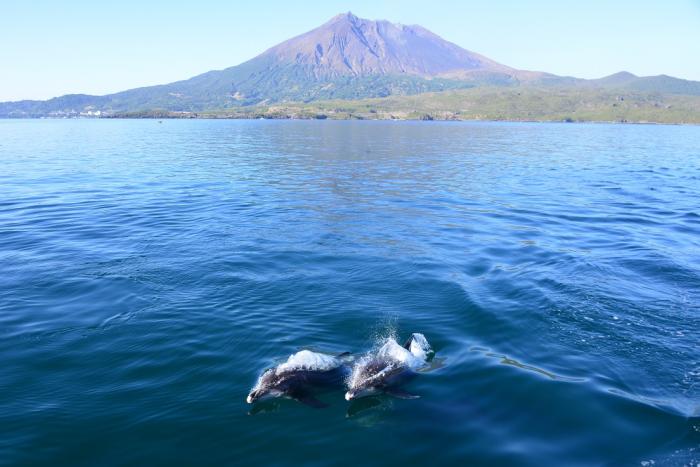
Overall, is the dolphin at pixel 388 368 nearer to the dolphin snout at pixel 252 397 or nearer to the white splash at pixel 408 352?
the white splash at pixel 408 352

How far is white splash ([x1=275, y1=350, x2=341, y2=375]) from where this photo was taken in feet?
38.6

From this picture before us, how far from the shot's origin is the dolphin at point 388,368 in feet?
37.6

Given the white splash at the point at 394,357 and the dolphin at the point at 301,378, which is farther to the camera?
the white splash at the point at 394,357

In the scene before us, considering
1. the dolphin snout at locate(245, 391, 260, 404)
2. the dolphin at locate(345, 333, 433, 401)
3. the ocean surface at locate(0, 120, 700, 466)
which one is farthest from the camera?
the dolphin at locate(345, 333, 433, 401)

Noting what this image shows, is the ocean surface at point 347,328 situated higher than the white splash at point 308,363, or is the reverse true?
the white splash at point 308,363

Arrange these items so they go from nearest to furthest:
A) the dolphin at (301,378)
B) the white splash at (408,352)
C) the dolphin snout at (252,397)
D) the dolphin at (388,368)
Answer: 1. the dolphin snout at (252,397)
2. the dolphin at (301,378)
3. the dolphin at (388,368)
4. the white splash at (408,352)

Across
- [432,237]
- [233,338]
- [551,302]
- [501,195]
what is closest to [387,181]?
[501,195]

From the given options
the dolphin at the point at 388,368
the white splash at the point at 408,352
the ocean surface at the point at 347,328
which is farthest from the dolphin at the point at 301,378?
the white splash at the point at 408,352

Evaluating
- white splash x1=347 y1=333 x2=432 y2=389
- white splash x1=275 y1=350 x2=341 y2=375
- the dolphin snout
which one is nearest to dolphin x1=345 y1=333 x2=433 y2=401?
white splash x1=347 y1=333 x2=432 y2=389

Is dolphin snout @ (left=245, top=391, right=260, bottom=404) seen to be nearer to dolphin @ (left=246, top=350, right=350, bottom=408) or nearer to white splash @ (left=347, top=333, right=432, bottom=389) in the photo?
dolphin @ (left=246, top=350, right=350, bottom=408)

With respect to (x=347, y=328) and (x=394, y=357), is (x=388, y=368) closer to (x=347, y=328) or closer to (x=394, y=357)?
(x=394, y=357)

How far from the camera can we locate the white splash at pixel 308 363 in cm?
1177

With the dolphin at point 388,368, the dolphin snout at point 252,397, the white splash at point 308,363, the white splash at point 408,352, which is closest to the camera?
the dolphin snout at point 252,397

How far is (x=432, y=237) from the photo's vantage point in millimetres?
26016
